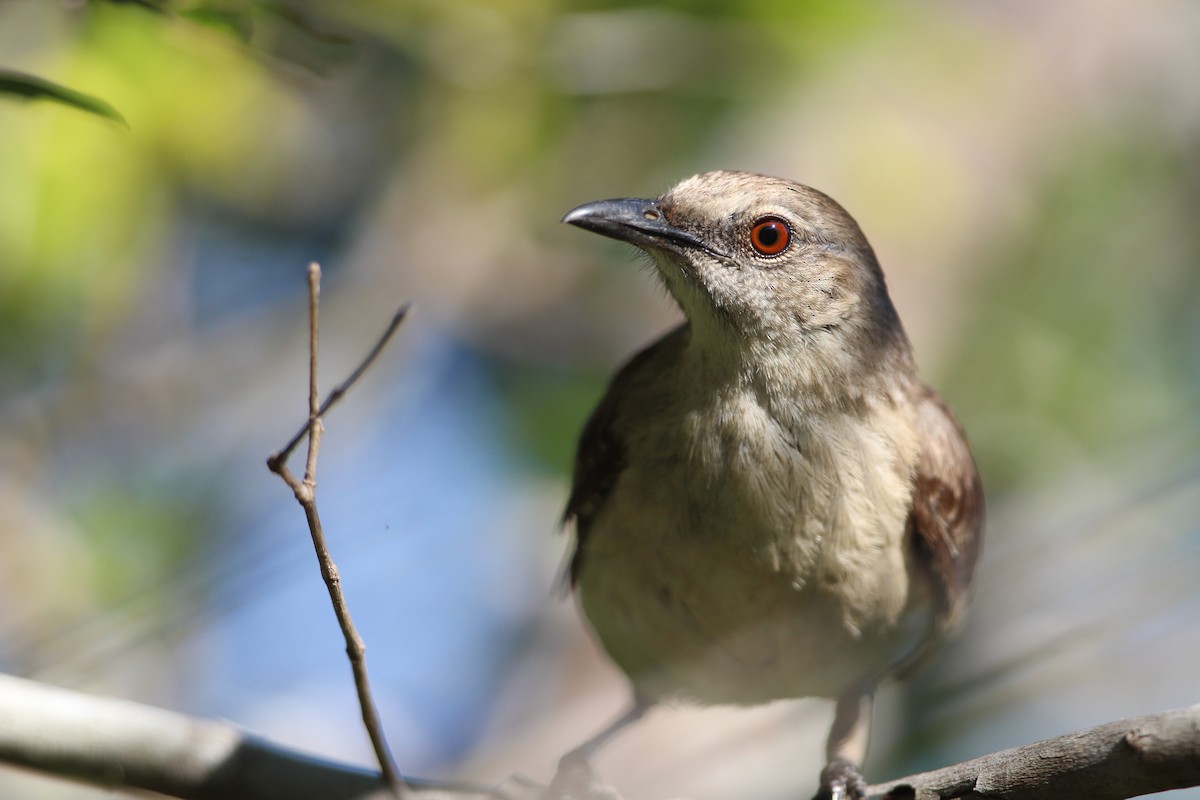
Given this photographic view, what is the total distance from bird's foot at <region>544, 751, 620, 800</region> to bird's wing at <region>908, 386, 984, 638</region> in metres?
1.54

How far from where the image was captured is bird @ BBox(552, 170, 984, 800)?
4605 millimetres

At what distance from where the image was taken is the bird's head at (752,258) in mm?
4730

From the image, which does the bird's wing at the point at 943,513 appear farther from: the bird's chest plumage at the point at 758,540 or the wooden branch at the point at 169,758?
the wooden branch at the point at 169,758

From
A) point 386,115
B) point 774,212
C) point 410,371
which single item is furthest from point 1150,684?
point 386,115

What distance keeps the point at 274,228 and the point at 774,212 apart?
14.9 feet

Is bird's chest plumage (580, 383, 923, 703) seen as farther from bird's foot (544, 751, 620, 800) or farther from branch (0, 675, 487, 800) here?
branch (0, 675, 487, 800)

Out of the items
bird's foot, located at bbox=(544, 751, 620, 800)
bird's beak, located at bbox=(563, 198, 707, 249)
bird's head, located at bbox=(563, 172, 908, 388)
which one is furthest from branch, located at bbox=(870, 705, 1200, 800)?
bird's beak, located at bbox=(563, 198, 707, 249)

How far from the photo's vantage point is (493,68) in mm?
7109

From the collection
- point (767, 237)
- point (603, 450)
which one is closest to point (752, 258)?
point (767, 237)

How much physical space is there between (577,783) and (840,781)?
1155 mm

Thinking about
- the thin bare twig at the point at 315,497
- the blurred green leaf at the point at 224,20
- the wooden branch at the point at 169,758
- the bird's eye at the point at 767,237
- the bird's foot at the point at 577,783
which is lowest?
the bird's foot at the point at 577,783

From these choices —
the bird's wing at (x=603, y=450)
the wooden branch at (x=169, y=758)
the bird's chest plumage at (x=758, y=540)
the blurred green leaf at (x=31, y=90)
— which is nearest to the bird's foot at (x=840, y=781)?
the bird's chest plumage at (x=758, y=540)

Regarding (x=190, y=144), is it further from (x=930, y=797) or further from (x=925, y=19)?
(x=930, y=797)

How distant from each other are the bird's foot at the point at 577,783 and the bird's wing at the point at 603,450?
0.84m
